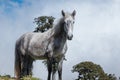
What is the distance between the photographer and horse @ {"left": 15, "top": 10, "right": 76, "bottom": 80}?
17163mm

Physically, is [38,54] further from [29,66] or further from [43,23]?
[43,23]

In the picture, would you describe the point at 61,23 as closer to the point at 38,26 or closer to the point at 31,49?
the point at 31,49

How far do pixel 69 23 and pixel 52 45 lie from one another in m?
1.25

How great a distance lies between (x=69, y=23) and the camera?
55.1ft

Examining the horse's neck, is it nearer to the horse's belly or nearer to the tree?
the horse's belly

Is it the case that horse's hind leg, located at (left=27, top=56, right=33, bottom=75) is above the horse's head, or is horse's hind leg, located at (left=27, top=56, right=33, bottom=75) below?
below

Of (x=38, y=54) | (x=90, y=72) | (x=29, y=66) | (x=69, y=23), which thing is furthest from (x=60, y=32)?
(x=90, y=72)

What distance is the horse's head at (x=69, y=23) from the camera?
16.4 meters

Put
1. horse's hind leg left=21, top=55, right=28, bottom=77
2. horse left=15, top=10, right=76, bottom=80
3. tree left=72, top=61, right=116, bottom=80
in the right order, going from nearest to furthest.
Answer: horse left=15, top=10, right=76, bottom=80, horse's hind leg left=21, top=55, right=28, bottom=77, tree left=72, top=61, right=116, bottom=80

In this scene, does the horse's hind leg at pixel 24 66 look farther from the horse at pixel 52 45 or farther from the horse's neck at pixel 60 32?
the horse's neck at pixel 60 32

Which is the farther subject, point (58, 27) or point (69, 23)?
point (58, 27)

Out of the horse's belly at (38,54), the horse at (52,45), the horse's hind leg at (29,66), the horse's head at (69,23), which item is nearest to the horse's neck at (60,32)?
the horse at (52,45)

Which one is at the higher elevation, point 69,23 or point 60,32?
point 69,23

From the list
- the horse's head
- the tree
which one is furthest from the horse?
the tree
